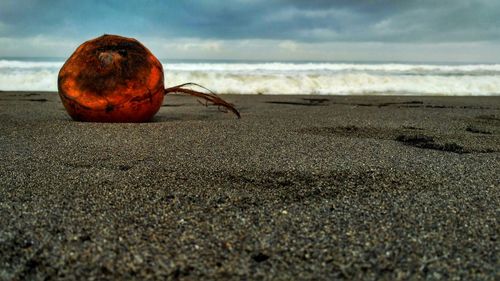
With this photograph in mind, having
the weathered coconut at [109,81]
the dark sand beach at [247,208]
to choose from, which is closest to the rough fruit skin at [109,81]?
the weathered coconut at [109,81]

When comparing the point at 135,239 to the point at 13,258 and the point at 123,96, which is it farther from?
the point at 123,96

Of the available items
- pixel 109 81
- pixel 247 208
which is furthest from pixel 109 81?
pixel 247 208

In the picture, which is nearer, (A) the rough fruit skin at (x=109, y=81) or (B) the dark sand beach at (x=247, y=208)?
(B) the dark sand beach at (x=247, y=208)

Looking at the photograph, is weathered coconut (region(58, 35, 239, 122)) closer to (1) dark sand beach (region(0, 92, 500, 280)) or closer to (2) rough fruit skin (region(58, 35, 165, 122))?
(2) rough fruit skin (region(58, 35, 165, 122))

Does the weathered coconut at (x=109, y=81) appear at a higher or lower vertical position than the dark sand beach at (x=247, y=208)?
higher

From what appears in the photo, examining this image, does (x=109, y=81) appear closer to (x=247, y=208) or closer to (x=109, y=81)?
(x=109, y=81)

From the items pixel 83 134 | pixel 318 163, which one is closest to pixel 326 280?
pixel 318 163

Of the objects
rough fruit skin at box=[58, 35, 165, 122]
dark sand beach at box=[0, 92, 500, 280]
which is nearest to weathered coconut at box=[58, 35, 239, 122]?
rough fruit skin at box=[58, 35, 165, 122]

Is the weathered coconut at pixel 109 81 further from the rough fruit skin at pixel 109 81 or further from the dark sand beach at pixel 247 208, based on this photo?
the dark sand beach at pixel 247 208
